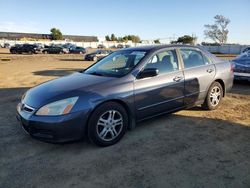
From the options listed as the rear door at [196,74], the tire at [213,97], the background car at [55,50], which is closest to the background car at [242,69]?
the tire at [213,97]

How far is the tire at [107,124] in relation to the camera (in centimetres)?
397

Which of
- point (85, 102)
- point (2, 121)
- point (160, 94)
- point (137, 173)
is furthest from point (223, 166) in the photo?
point (2, 121)

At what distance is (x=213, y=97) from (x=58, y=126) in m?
3.71

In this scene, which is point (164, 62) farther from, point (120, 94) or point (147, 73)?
point (120, 94)

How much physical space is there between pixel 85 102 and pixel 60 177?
111 cm

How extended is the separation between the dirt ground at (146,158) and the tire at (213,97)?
1.88ft

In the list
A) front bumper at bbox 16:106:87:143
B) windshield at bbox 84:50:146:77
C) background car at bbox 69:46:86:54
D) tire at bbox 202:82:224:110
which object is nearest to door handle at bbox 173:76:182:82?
windshield at bbox 84:50:146:77

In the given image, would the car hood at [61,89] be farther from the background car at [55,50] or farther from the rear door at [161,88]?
the background car at [55,50]

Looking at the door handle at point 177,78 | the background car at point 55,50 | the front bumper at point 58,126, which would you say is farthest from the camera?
the background car at point 55,50

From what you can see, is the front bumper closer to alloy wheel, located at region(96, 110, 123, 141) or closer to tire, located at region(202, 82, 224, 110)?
alloy wheel, located at region(96, 110, 123, 141)

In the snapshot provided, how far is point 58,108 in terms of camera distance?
→ 12.5 ft

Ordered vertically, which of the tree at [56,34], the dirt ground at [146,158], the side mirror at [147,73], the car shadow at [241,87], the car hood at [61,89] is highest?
the tree at [56,34]

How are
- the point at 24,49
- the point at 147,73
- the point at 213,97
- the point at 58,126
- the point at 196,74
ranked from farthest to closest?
1. the point at 24,49
2. the point at 213,97
3. the point at 196,74
4. the point at 147,73
5. the point at 58,126

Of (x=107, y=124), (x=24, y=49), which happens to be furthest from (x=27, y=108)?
(x=24, y=49)
